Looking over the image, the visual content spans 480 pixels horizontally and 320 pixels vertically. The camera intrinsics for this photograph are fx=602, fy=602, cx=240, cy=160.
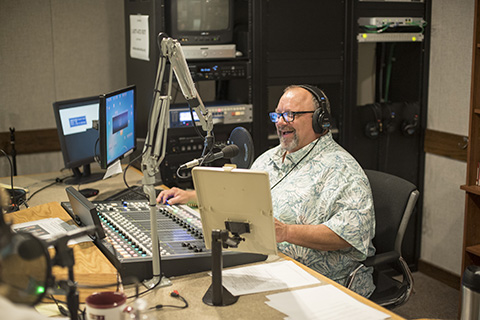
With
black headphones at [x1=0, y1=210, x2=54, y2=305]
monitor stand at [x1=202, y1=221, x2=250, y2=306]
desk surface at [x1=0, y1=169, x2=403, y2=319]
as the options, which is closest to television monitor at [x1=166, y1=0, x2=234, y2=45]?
desk surface at [x1=0, y1=169, x2=403, y2=319]

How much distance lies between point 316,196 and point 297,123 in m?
0.34

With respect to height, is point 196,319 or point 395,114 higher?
point 395,114

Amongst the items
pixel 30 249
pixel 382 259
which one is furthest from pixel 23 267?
pixel 382 259

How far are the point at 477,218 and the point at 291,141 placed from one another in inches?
54.4

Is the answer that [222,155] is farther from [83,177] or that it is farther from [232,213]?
[83,177]

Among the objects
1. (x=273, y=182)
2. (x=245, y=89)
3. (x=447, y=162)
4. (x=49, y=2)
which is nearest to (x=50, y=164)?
(x=49, y=2)

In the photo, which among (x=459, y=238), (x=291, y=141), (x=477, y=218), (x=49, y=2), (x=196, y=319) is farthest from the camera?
(x=459, y=238)

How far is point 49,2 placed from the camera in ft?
11.6

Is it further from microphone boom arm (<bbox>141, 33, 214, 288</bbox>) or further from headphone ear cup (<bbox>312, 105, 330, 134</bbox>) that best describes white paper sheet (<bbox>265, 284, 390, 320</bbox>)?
headphone ear cup (<bbox>312, 105, 330, 134</bbox>)

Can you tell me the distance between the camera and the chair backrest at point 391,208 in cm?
242

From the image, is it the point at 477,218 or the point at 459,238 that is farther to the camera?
the point at 459,238

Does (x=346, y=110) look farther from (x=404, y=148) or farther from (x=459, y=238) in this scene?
(x=459, y=238)

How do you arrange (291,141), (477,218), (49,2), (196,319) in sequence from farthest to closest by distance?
(49,2)
(477,218)
(291,141)
(196,319)

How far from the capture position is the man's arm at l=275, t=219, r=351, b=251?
220 cm
